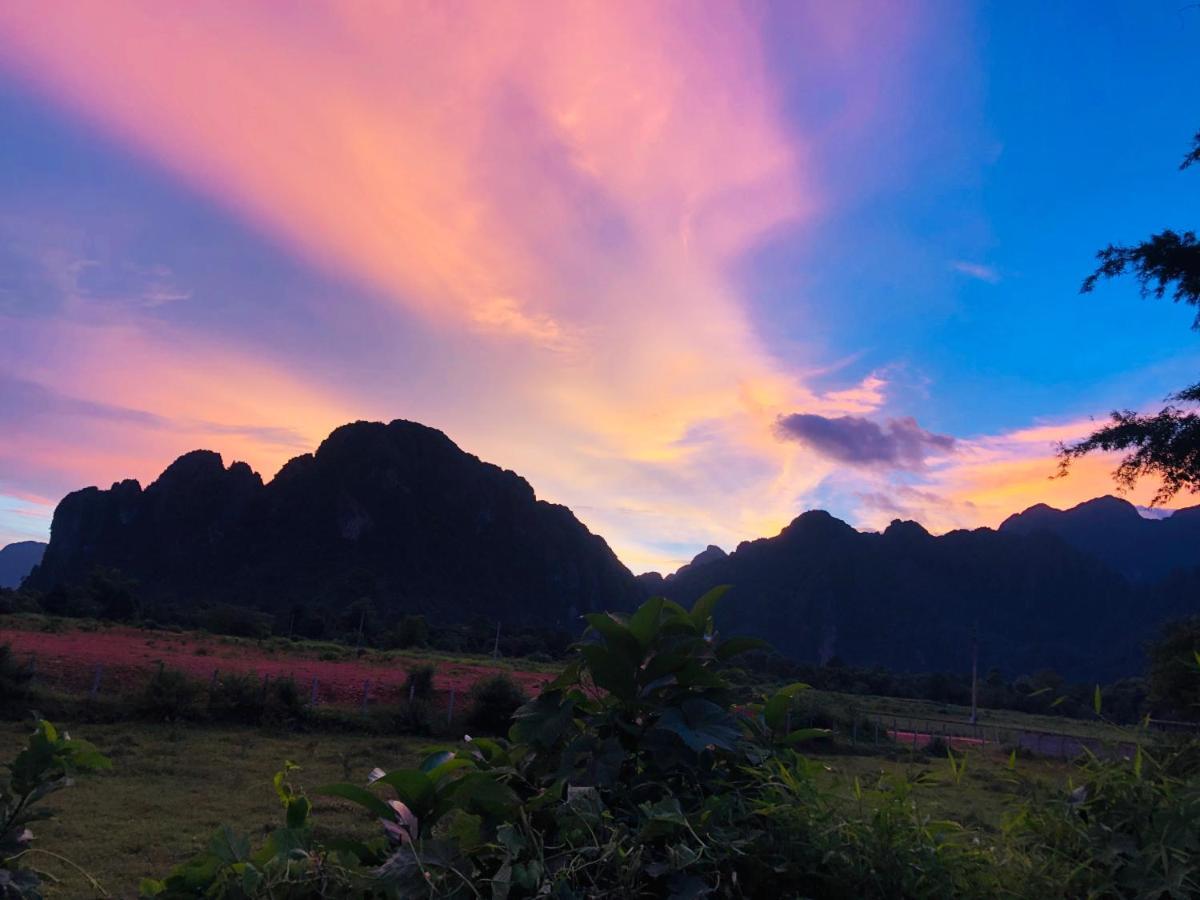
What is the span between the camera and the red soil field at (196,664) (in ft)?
74.8

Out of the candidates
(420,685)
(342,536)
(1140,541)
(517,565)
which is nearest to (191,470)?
(342,536)

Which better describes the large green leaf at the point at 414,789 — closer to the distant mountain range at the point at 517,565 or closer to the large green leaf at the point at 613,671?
the large green leaf at the point at 613,671

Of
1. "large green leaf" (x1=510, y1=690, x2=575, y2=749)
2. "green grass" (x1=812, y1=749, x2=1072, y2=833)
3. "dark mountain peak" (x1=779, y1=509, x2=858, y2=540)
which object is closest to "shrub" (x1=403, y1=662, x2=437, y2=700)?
"large green leaf" (x1=510, y1=690, x2=575, y2=749)

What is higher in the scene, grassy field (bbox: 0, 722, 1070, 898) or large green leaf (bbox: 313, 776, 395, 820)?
large green leaf (bbox: 313, 776, 395, 820)

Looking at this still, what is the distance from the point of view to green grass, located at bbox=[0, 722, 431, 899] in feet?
30.1

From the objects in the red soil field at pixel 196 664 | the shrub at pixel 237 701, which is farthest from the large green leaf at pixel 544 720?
the shrub at pixel 237 701

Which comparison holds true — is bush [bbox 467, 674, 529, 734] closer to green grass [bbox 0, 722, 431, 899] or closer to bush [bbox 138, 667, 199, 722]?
green grass [bbox 0, 722, 431, 899]

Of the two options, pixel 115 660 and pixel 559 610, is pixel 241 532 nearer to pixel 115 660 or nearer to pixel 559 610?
pixel 559 610

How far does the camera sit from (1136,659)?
11712cm

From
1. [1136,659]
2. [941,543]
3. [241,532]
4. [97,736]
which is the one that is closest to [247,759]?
[97,736]

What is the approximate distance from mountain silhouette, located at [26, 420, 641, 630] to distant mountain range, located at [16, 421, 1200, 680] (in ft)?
1.13

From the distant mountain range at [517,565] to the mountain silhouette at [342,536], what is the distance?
1.13 ft

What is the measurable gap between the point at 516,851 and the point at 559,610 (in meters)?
141

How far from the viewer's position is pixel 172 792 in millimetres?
12906
